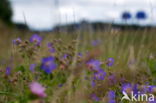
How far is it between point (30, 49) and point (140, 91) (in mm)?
572

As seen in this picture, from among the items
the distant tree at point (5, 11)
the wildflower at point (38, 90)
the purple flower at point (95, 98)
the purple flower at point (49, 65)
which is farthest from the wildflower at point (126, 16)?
the distant tree at point (5, 11)

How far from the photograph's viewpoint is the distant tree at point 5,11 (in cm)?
2098

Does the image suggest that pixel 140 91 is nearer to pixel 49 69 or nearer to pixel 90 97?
pixel 90 97

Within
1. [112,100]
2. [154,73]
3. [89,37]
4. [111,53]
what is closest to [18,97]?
[112,100]

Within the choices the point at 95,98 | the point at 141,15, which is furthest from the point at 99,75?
the point at 141,15

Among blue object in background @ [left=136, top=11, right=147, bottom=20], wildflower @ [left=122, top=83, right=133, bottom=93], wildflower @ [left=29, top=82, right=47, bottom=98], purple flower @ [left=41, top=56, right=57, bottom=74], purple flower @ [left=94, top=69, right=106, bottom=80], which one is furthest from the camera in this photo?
blue object in background @ [left=136, top=11, right=147, bottom=20]

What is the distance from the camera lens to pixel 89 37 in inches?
216

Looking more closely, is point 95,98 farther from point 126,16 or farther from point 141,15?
point 141,15

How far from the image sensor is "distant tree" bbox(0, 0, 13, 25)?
21.0 metres

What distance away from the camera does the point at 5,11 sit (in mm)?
21234

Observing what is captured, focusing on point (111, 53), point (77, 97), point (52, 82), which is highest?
point (77, 97)

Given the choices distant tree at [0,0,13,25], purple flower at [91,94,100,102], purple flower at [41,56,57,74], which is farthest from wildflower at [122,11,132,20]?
distant tree at [0,0,13,25]

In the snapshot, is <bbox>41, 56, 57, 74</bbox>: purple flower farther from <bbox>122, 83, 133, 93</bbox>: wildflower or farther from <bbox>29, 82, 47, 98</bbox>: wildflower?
<bbox>29, 82, 47, 98</bbox>: wildflower

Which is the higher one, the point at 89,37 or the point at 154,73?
the point at 154,73
